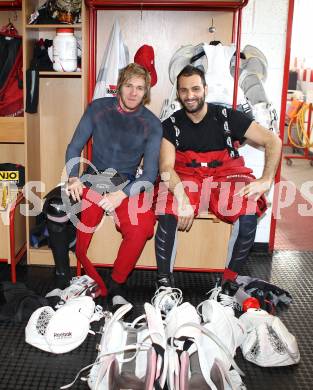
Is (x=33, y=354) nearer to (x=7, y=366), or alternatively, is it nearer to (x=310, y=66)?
(x=7, y=366)

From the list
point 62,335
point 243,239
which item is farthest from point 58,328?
point 243,239

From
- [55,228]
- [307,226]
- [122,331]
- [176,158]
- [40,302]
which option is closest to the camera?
[122,331]

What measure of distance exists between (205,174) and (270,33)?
3.37 feet

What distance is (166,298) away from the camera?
2410mm

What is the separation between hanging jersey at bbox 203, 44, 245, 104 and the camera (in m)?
2.74

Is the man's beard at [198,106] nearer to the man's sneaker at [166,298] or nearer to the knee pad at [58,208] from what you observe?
the knee pad at [58,208]

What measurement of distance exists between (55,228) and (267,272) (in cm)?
131

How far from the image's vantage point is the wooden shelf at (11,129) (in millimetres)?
2734

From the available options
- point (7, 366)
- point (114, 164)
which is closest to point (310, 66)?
point (114, 164)

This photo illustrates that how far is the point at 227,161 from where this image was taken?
8.75ft

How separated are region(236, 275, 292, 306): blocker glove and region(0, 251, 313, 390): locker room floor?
0.06 metres

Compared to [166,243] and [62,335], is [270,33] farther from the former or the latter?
[62,335]

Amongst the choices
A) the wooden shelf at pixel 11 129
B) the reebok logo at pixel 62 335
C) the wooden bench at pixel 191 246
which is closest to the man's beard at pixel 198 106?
the wooden bench at pixel 191 246

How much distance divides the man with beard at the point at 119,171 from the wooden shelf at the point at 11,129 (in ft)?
1.18
